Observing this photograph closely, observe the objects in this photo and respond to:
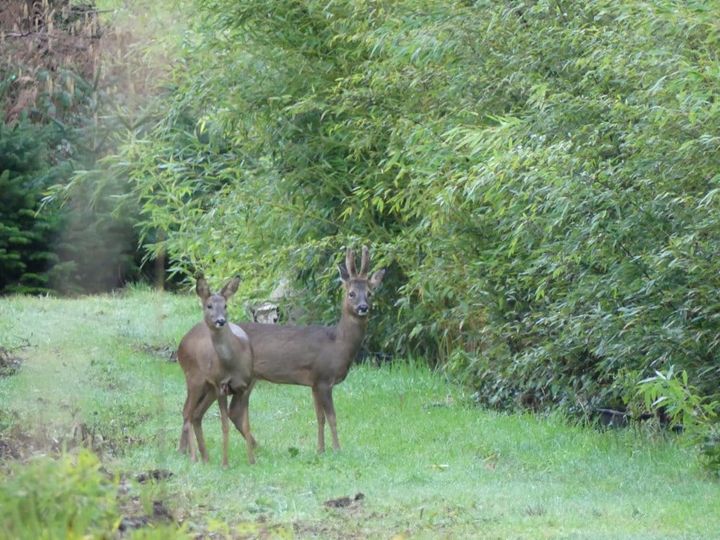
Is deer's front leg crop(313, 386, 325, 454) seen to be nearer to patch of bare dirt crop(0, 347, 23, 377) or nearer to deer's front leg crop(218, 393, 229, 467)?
deer's front leg crop(218, 393, 229, 467)

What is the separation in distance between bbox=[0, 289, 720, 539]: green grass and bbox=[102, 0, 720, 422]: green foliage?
65 centimetres

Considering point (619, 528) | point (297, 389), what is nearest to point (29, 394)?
point (297, 389)

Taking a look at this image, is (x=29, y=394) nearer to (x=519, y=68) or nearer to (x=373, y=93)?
(x=373, y=93)

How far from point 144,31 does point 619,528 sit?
37.2 feet

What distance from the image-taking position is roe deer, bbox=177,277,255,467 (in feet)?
29.0

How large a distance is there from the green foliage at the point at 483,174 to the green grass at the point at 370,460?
649mm

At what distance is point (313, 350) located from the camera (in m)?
9.88

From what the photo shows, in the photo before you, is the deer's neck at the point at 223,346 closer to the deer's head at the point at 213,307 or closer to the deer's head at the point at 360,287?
the deer's head at the point at 213,307

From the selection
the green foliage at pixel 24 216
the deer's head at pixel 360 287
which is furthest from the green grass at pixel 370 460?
the green foliage at pixel 24 216

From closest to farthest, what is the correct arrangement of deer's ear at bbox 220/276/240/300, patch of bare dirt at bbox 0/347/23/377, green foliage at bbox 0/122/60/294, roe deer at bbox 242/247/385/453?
deer's ear at bbox 220/276/240/300, roe deer at bbox 242/247/385/453, patch of bare dirt at bbox 0/347/23/377, green foliage at bbox 0/122/60/294

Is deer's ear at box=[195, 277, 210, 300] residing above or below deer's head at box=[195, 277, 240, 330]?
above

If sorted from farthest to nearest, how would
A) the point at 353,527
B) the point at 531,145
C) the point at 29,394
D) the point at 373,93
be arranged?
the point at 373,93, the point at 29,394, the point at 531,145, the point at 353,527

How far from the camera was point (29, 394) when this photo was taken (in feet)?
36.7

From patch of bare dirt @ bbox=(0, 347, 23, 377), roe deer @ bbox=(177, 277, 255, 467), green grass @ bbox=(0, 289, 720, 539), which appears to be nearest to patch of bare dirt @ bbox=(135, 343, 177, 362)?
green grass @ bbox=(0, 289, 720, 539)
